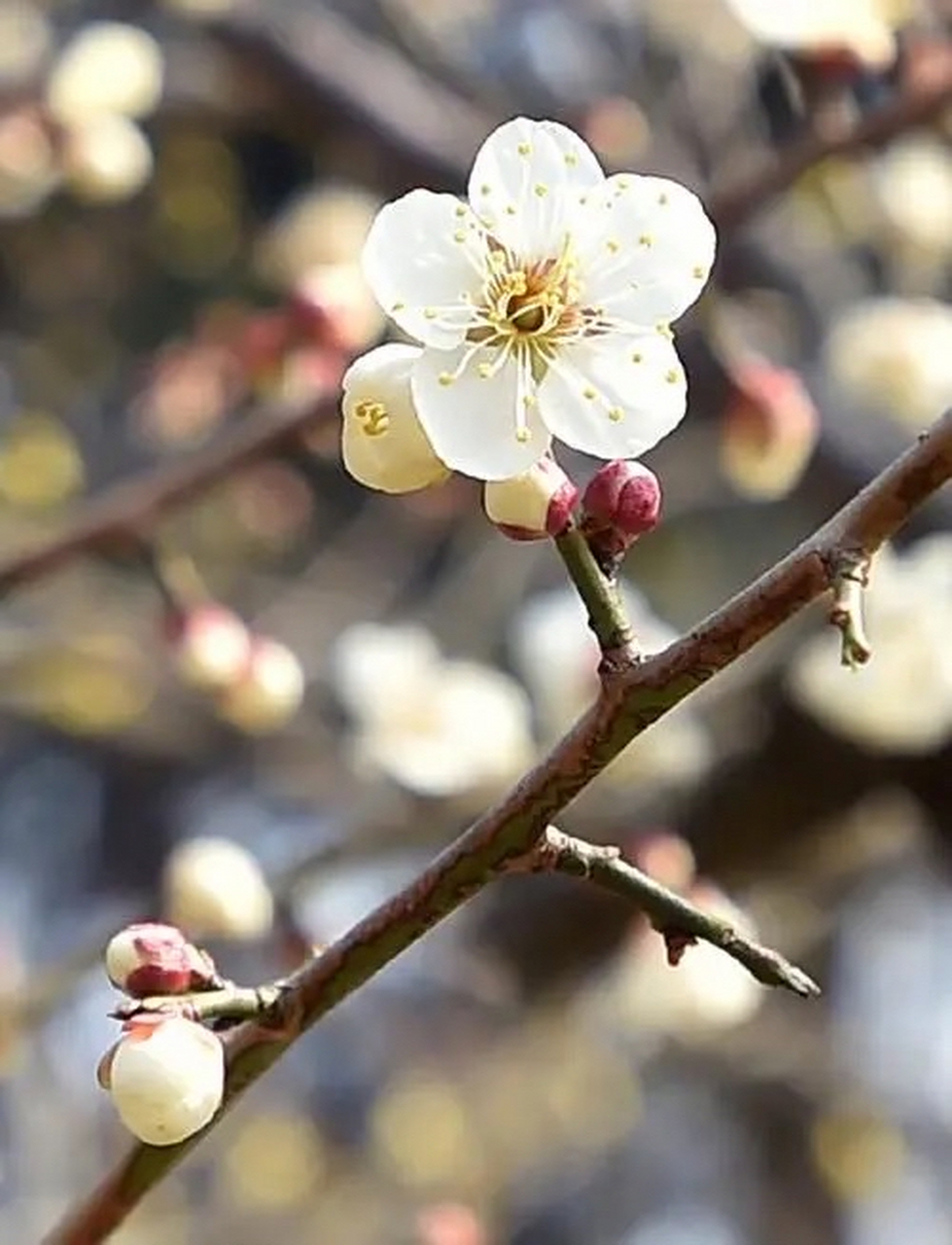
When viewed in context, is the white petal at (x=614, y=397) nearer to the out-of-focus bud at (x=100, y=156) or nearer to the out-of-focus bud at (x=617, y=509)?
the out-of-focus bud at (x=617, y=509)

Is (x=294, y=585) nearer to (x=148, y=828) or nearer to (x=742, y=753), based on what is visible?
(x=148, y=828)

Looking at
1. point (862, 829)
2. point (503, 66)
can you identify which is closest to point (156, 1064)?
point (862, 829)

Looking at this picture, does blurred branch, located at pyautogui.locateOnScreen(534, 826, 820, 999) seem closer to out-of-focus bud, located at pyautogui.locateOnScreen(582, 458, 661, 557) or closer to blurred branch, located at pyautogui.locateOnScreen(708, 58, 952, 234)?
out-of-focus bud, located at pyautogui.locateOnScreen(582, 458, 661, 557)

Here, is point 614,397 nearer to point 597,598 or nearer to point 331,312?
point 597,598

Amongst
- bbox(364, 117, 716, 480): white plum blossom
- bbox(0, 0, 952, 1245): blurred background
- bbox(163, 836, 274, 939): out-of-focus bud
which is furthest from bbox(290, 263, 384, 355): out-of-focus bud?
bbox(364, 117, 716, 480): white plum blossom

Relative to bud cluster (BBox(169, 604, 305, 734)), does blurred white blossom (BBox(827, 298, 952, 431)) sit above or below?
above

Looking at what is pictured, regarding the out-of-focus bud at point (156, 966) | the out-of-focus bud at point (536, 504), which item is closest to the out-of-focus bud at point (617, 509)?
the out-of-focus bud at point (536, 504)

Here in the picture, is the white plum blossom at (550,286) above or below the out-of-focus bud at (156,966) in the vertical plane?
above

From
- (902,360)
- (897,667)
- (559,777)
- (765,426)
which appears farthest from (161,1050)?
(902,360)

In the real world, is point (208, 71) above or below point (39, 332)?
above
